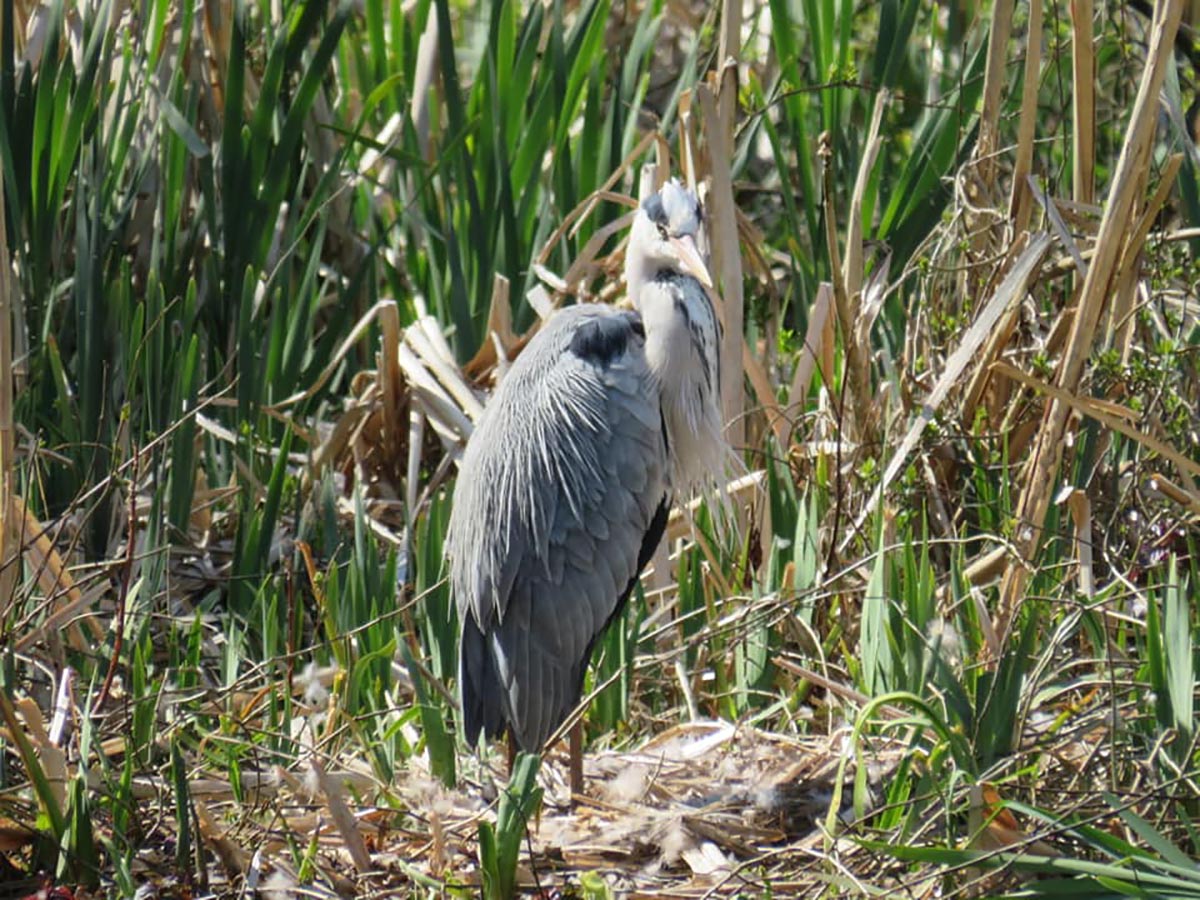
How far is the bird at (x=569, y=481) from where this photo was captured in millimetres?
3482

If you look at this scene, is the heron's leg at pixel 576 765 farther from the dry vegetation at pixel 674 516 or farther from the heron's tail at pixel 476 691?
the heron's tail at pixel 476 691

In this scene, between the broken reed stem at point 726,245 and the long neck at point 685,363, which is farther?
the broken reed stem at point 726,245

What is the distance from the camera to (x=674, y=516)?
441 cm

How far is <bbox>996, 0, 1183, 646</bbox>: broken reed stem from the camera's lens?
3.21 m

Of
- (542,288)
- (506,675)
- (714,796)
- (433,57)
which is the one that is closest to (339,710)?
(506,675)

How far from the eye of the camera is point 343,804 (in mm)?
2844

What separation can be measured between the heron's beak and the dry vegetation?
0.29m

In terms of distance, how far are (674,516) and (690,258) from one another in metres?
1.11

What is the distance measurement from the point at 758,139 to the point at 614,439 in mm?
2812

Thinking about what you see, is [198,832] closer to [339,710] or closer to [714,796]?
[339,710]

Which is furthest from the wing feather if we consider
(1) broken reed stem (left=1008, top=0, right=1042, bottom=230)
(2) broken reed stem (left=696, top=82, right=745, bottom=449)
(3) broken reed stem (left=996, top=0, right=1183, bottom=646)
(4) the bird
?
(1) broken reed stem (left=1008, top=0, right=1042, bottom=230)

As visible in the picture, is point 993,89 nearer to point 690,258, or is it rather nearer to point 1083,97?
point 1083,97

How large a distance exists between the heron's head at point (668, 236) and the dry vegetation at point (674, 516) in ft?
0.98

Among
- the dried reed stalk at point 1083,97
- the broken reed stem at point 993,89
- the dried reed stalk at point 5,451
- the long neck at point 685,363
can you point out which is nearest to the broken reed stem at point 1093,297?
the dried reed stalk at point 1083,97
